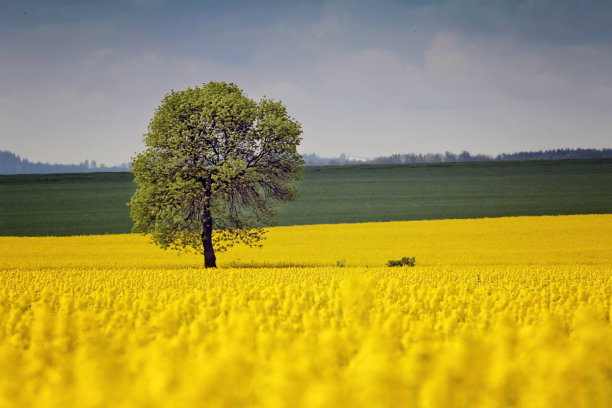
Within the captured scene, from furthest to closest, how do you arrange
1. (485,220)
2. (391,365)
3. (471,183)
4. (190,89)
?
1. (471,183)
2. (485,220)
3. (190,89)
4. (391,365)

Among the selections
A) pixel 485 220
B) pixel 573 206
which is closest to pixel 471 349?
pixel 485 220

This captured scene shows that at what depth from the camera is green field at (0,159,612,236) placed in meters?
53.4

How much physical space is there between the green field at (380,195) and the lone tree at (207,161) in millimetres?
22958

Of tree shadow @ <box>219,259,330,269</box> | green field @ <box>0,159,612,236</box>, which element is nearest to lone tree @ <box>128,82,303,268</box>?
tree shadow @ <box>219,259,330,269</box>

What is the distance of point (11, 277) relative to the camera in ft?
66.8

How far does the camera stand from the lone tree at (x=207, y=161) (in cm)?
2658

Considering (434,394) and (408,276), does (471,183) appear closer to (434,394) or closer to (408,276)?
(408,276)

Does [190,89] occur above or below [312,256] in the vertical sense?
above

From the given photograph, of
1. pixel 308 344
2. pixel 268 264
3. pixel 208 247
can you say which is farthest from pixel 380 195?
pixel 308 344

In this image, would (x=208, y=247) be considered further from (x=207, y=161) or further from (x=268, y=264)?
(x=207, y=161)

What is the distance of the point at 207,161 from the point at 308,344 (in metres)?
20.1

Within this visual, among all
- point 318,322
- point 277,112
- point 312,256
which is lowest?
point 312,256

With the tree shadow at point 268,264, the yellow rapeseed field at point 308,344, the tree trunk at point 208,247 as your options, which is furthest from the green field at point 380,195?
the yellow rapeseed field at point 308,344

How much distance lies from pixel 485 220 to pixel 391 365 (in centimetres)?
4427
